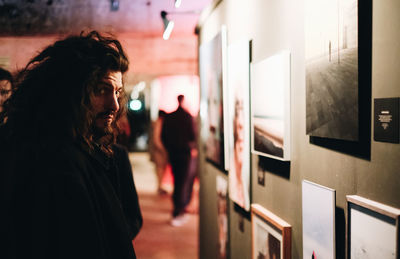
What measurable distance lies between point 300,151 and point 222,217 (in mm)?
1775

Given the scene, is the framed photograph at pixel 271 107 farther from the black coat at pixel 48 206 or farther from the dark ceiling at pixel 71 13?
the dark ceiling at pixel 71 13

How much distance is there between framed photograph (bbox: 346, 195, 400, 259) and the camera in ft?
3.63

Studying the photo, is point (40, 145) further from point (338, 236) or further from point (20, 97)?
point (338, 236)

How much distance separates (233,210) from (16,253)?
2008mm

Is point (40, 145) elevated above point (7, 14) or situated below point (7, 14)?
below

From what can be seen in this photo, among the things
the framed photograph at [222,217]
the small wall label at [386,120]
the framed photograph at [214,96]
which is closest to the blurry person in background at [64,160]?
the small wall label at [386,120]

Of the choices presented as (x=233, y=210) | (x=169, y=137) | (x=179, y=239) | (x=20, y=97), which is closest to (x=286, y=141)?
(x=20, y=97)

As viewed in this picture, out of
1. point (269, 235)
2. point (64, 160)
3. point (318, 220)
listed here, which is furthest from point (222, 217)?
point (64, 160)

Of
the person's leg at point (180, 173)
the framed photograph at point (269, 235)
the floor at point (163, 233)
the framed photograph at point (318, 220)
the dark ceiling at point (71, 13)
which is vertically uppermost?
the dark ceiling at point (71, 13)

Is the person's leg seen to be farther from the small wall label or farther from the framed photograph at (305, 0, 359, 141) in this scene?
the small wall label

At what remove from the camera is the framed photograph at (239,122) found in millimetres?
2510

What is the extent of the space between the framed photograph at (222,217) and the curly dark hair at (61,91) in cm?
186

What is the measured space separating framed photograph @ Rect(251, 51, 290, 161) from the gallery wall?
0.04 metres

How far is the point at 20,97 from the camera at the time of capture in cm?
157
